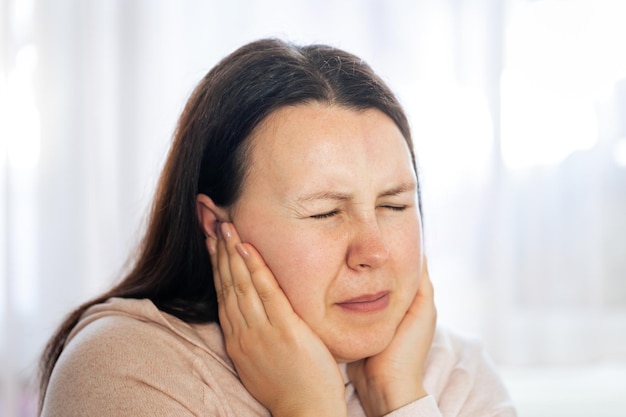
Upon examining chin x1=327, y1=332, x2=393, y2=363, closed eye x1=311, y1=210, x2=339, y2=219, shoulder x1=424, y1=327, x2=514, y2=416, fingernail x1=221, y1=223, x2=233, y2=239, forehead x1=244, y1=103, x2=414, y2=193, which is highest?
forehead x1=244, y1=103, x2=414, y2=193

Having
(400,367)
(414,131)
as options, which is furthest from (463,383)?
(414,131)

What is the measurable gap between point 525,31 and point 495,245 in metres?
0.68

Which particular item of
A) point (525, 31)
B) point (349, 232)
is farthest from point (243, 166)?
point (525, 31)

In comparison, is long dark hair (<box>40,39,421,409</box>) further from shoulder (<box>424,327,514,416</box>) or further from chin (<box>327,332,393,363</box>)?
shoulder (<box>424,327,514,416</box>)

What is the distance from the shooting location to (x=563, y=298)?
2.42 meters

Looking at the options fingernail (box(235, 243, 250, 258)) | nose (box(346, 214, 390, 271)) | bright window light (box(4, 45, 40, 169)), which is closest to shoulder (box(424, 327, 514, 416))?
nose (box(346, 214, 390, 271))

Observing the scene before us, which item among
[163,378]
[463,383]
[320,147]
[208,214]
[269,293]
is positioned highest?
[320,147]

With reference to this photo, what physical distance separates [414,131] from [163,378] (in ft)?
4.70

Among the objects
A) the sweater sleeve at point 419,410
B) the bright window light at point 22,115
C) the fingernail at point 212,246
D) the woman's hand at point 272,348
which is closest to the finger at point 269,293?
the woman's hand at point 272,348

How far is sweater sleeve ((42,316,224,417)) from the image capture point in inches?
42.8

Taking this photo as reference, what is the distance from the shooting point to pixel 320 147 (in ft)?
3.86

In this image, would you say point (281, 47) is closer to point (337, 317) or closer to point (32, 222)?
point (337, 317)

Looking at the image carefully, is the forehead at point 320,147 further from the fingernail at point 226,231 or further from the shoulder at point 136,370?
the shoulder at point 136,370

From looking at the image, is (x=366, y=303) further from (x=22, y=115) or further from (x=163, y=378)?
(x=22, y=115)
